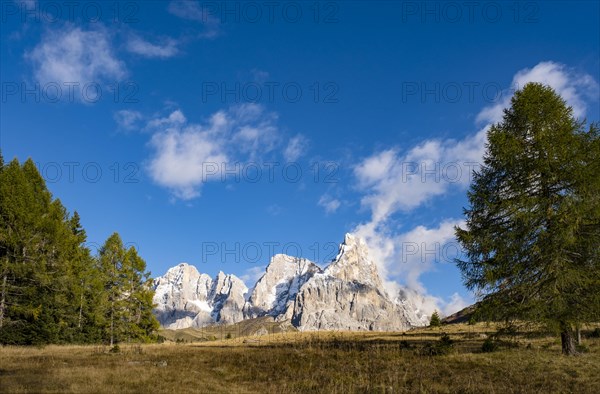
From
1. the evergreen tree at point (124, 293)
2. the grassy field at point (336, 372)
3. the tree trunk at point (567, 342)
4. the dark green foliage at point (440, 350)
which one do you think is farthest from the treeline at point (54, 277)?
the tree trunk at point (567, 342)

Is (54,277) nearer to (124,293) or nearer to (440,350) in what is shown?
(124,293)

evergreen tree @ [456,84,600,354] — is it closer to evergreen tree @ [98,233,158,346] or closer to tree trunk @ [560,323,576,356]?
tree trunk @ [560,323,576,356]

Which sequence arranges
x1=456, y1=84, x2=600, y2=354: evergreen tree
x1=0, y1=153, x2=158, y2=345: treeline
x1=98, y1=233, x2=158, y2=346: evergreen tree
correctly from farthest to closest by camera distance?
x1=98, y1=233, x2=158, y2=346: evergreen tree → x1=0, y1=153, x2=158, y2=345: treeline → x1=456, y1=84, x2=600, y2=354: evergreen tree

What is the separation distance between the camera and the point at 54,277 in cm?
3180

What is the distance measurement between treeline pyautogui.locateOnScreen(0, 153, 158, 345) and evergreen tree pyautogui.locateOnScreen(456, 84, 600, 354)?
29273 millimetres

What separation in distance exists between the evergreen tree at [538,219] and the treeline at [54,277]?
96.0 feet

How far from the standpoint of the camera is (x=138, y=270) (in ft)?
146

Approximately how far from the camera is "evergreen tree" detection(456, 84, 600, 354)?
60.0ft

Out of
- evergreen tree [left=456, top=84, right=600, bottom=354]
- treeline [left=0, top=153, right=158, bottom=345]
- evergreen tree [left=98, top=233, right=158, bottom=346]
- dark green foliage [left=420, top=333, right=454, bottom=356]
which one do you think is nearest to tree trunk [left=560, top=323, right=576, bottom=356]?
evergreen tree [left=456, top=84, right=600, bottom=354]

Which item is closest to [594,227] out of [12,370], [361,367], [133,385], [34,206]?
[361,367]

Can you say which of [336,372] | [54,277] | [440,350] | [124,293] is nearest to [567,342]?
[440,350]

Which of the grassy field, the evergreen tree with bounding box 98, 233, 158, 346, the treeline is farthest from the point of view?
the evergreen tree with bounding box 98, 233, 158, 346

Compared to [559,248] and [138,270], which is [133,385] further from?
[138,270]

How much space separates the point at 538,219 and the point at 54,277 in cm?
3377
